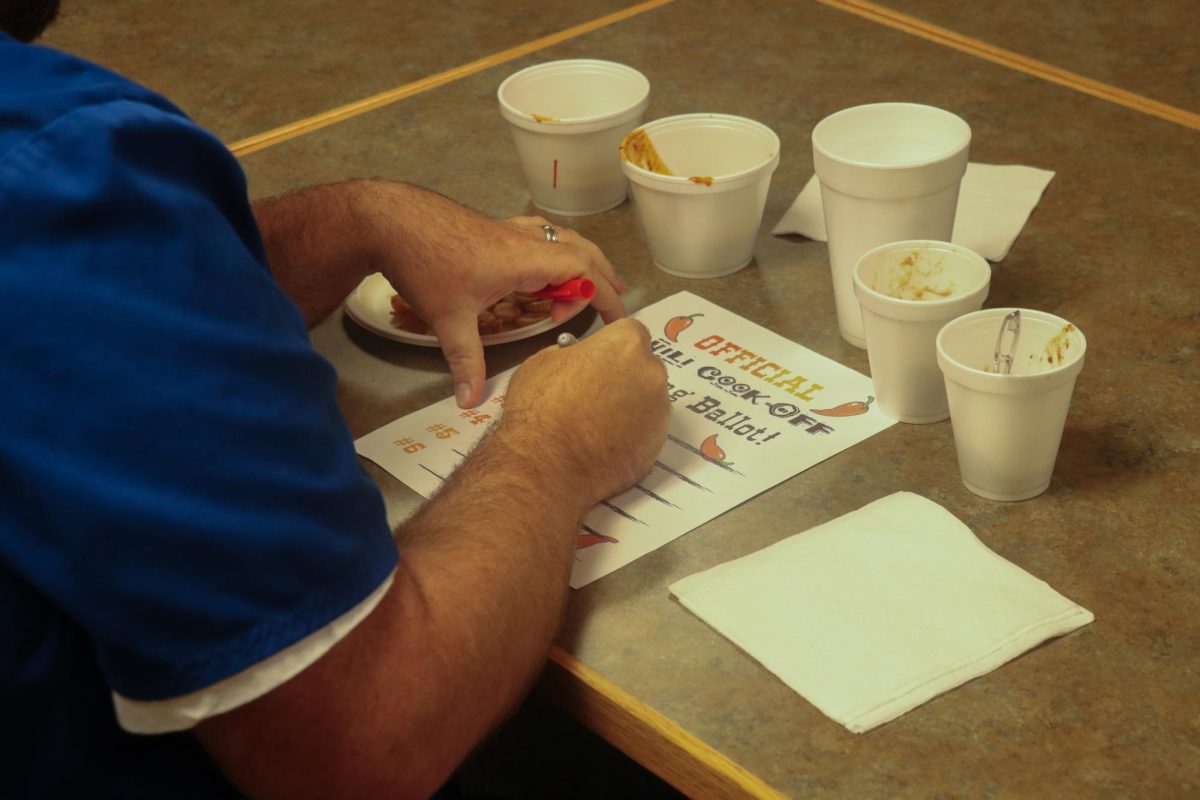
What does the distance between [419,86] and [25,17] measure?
0.93m

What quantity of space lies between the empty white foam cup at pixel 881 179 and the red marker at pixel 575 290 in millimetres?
230

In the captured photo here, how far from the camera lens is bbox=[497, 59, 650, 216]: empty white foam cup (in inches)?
57.6

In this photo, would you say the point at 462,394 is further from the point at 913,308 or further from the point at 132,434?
the point at 132,434

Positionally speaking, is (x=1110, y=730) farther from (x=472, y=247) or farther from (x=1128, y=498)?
(x=472, y=247)

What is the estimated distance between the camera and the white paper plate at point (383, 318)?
129cm

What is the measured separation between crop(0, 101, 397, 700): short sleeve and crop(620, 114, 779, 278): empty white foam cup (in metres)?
0.65

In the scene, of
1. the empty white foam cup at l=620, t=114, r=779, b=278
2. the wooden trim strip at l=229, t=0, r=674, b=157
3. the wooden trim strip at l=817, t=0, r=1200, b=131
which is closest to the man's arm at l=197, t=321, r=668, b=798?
the empty white foam cup at l=620, t=114, r=779, b=278

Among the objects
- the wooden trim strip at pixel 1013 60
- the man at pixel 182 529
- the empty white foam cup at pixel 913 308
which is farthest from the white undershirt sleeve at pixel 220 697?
the wooden trim strip at pixel 1013 60

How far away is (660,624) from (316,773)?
0.86 ft

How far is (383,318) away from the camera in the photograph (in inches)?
52.9

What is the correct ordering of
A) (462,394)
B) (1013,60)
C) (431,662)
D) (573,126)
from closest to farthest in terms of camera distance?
1. (431,662)
2. (462,394)
3. (573,126)
4. (1013,60)

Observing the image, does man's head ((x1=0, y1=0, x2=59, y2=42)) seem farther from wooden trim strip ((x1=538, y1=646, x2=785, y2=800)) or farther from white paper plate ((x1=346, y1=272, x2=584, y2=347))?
wooden trim strip ((x1=538, y1=646, x2=785, y2=800))

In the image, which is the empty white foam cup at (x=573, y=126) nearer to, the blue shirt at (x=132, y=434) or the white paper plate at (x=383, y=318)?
the white paper plate at (x=383, y=318)

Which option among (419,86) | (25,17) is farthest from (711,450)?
(419,86)
